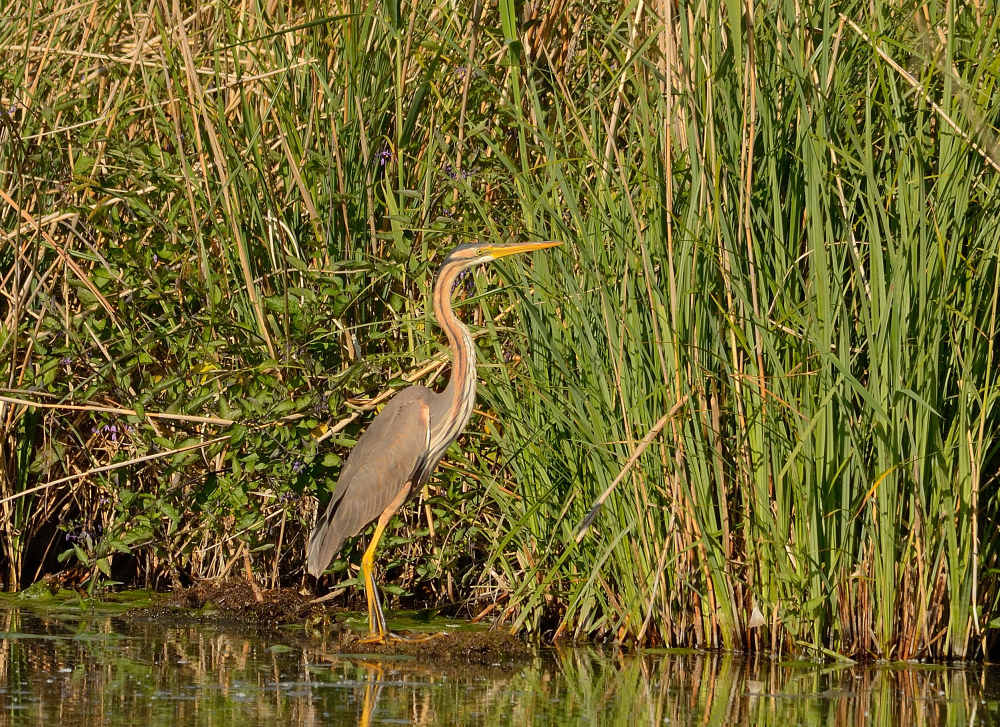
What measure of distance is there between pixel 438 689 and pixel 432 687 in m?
0.03

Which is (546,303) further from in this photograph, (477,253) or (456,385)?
(456,385)

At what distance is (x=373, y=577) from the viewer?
4.74 meters

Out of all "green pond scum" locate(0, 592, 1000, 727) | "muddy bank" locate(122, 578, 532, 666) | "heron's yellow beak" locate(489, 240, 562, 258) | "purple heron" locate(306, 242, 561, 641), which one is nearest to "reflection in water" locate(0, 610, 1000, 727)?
"green pond scum" locate(0, 592, 1000, 727)

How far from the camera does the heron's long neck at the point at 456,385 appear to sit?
4.69 metres

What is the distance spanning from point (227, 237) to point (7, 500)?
1357 mm

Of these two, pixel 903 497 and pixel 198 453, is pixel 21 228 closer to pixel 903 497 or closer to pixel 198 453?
pixel 198 453

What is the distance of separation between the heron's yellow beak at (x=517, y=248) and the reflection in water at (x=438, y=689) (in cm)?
137

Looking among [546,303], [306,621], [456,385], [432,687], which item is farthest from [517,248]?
[306,621]

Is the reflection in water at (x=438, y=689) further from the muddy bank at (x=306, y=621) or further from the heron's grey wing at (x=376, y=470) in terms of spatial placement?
the heron's grey wing at (x=376, y=470)

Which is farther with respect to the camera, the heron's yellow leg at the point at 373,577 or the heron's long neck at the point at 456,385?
the heron's long neck at the point at 456,385

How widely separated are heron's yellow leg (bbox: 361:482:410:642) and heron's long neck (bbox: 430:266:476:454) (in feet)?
0.85

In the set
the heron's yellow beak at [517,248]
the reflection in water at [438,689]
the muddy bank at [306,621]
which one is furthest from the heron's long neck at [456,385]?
the reflection in water at [438,689]

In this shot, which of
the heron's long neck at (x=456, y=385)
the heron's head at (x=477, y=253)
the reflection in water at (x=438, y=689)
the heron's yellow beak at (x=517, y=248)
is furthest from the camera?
the heron's long neck at (x=456, y=385)

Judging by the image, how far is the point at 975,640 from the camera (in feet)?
13.2
